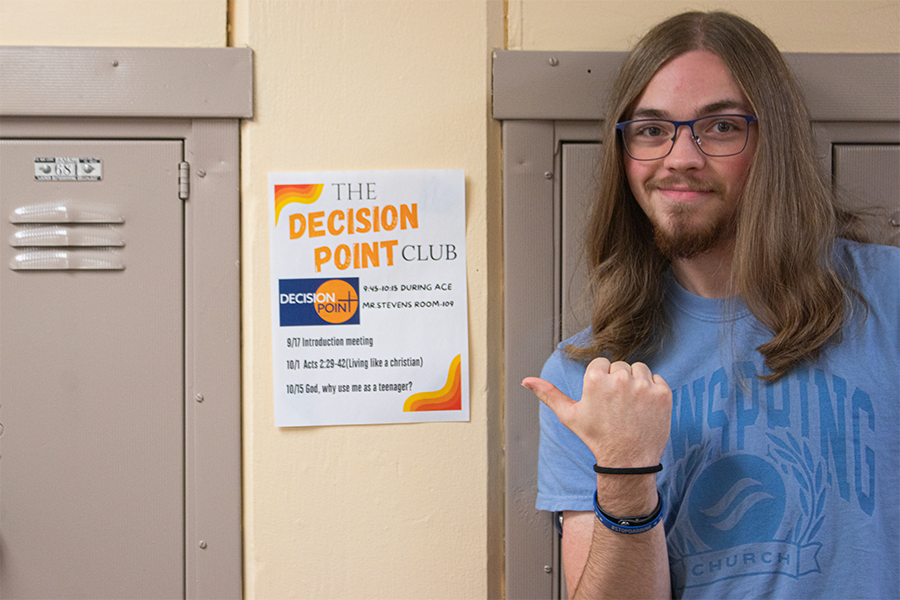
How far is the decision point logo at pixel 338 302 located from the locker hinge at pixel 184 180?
0.42 m

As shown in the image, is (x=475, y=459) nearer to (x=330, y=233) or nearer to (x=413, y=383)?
(x=413, y=383)

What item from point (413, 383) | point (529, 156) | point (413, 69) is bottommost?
point (413, 383)

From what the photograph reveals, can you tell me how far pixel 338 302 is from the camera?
148 cm

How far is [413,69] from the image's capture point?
1.47 meters

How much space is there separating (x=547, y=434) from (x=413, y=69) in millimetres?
966

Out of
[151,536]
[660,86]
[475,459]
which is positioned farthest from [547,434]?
[151,536]

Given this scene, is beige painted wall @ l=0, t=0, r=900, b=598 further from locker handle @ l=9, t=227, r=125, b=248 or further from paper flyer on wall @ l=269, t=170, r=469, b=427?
locker handle @ l=9, t=227, r=125, b=248

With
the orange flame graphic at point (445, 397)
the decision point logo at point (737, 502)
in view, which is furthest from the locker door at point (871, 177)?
the orange flame graphic at point (445, 397)

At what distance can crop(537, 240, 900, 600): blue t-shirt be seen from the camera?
115cm

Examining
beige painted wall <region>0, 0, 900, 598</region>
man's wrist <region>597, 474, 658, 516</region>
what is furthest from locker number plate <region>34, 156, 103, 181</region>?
man's wrist <region>597, 474, 658, 516</region>

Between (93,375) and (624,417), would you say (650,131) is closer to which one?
(624,417)

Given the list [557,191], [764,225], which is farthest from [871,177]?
[557,191]

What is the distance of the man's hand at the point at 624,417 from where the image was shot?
109 centimetres

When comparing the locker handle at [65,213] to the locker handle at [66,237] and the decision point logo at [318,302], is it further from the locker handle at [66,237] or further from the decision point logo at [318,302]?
the decision point logo at [318,302]
